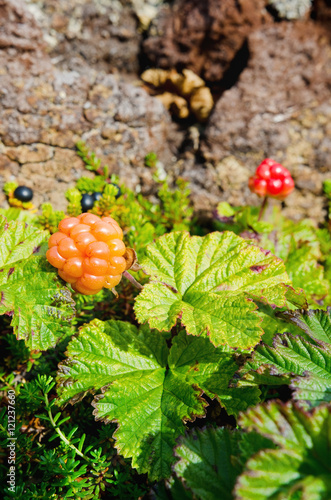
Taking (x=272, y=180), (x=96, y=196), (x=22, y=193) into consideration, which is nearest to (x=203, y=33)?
(x=272, y=180)

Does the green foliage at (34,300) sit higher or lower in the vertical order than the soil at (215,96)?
lower

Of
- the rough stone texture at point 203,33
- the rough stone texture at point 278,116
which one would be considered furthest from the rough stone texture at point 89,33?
the rough stone texture at point 278,116

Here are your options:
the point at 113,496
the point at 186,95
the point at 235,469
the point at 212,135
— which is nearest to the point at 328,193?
the point at 212,135

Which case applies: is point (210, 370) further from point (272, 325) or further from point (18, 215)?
point (18, 215)

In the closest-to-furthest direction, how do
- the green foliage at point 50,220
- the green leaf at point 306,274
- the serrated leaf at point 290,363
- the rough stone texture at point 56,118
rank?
1. the serrated leaf at point 290,363
2. the green leaf at point 306,274
3. the green foliage at point 50,220
4. the rough stone texture at point 56,118

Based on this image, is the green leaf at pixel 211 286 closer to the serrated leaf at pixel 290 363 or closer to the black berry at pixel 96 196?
the serrated leaf at pixel 290 363

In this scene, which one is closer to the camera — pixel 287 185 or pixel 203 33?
pixel 287 185
